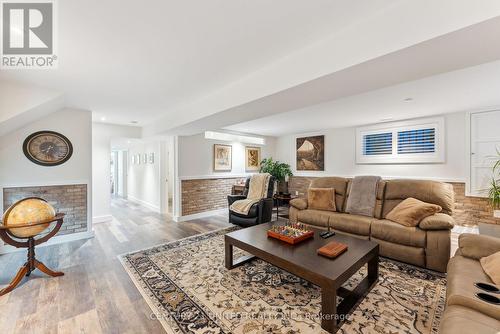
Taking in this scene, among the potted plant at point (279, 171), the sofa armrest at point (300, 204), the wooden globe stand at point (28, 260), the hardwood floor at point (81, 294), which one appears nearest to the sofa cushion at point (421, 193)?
the sofa armrest at point (300, 204)

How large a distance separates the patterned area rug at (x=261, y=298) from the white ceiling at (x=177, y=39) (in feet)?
7.69

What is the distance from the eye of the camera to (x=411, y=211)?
2.80 metres

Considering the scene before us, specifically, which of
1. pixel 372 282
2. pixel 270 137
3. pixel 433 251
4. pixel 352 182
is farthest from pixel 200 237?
pixel 270 137

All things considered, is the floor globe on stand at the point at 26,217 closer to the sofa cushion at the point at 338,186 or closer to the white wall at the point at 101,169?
the white wall at the point at 101,169

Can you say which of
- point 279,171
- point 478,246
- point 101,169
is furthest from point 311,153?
point 101,169

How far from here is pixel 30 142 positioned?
3322 millimetres

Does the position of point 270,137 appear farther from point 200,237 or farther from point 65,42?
point 65,42

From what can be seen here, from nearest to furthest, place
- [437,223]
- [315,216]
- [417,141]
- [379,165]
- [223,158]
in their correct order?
[437,223]
[315,216]
[417,141]
[379,165]
[223,158]

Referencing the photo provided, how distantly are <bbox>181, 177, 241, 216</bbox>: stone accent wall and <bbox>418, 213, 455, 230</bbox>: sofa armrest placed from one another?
165 inches

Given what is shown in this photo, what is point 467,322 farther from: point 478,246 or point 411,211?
point 411,211

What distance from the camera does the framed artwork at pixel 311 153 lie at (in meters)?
6.11

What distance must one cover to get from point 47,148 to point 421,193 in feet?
19.6

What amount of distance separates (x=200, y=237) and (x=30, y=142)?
3.11 meters

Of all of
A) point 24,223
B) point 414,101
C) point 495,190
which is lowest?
point 24,223
